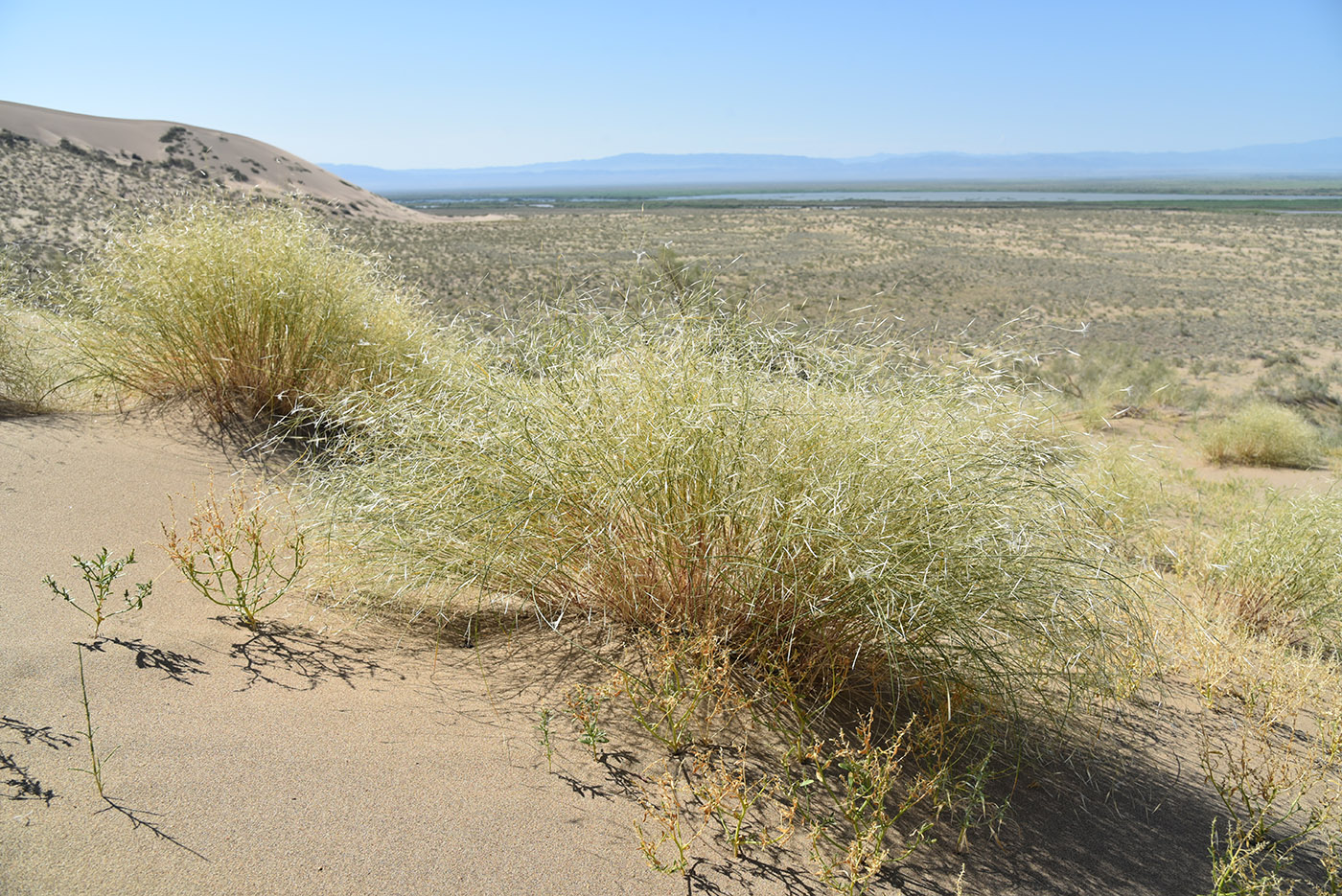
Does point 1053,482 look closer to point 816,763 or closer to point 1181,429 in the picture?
point 816,763

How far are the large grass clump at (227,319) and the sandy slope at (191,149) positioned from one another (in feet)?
86.7

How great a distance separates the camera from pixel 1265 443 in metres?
9.99

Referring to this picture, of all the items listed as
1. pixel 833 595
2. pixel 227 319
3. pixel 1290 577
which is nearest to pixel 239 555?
pixel 227 319

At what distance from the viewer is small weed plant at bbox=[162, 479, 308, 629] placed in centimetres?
294

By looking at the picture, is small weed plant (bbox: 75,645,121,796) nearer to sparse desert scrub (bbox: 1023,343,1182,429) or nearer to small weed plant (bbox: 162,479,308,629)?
small weed plant (bbox: 162,479,308,629)

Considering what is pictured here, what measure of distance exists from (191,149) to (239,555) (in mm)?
47040

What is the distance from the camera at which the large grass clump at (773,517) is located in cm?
255

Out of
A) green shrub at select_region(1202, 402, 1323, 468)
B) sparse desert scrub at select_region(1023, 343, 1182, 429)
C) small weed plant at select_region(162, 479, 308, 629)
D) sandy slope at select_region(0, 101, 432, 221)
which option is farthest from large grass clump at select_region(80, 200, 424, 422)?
sandy slope at select_region(0, 101, 432, 221)

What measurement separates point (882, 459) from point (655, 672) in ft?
3.33

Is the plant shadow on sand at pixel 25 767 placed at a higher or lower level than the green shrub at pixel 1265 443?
higher

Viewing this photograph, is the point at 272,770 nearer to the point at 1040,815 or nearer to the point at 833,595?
the point at 833,595

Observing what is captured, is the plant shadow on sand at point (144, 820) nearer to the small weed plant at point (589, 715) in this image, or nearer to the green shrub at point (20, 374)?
the small weed plant at point (589, 715)

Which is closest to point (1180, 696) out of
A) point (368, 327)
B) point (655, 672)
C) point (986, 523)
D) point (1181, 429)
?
point (986, 523)

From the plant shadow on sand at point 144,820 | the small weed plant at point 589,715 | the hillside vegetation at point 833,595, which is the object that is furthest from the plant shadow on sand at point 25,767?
the small weed plant at point 589,715
